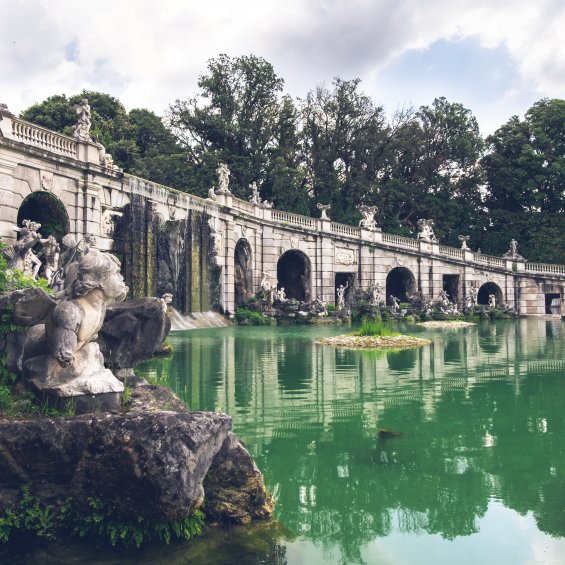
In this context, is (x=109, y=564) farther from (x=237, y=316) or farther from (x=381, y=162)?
(x=381, y=162)

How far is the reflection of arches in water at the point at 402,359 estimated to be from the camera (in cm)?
1316

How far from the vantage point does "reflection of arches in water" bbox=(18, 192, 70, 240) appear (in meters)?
21.2

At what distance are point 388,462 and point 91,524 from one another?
3.26m

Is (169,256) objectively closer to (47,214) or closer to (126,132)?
(47,214)

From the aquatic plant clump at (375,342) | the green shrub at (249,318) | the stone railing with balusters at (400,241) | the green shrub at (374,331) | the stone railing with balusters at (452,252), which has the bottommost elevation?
the aquatic plant clump at (375,342)

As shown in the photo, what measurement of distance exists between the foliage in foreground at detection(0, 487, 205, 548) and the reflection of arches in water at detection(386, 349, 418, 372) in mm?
9092

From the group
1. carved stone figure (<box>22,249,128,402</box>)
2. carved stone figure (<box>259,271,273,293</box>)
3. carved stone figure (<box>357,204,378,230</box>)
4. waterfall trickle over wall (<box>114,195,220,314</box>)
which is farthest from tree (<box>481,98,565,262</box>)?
carved stone figure (<box>22,249,128,402</box>)

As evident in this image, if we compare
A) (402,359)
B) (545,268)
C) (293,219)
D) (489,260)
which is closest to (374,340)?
(402,359)

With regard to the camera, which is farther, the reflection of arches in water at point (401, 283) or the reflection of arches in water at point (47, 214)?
the reflection of arches in water at point (401, 283)

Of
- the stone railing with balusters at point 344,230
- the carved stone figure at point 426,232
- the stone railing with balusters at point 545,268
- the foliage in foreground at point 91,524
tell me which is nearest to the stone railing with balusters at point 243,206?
the stone railing with balusters at point 344,230

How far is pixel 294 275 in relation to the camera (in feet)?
133

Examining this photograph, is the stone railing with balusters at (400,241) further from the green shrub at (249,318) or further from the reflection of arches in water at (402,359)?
the reflection of arches in water at (402,359)

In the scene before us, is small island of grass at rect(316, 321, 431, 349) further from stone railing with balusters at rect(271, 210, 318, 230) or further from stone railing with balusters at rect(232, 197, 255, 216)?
stone railing with balusters at rect(271, 210, 318, 230)

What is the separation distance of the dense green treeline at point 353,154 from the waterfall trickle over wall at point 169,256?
13023 mm
